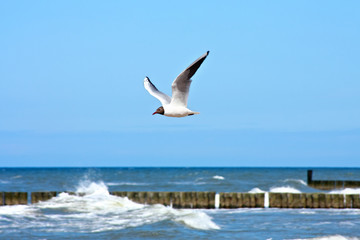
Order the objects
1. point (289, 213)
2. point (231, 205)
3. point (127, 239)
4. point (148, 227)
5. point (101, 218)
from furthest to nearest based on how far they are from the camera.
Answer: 1. point (231, 205)
2. point (289, 213)
3. point (101, 218)
4. point (148, 227)
5. point (127, 239)

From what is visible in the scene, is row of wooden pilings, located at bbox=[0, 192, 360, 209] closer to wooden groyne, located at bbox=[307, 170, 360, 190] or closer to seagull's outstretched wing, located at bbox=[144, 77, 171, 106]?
seagull's outstretched wing, located at bbox=[144, 77, 171, 106]

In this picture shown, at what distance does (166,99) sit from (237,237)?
785 centimetres

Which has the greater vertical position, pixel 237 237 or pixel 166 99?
pixel 166 99

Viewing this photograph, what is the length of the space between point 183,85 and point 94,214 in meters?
14.1

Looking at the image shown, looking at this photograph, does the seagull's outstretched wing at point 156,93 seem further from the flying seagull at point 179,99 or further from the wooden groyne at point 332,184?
the wooden groyne at point 332,184

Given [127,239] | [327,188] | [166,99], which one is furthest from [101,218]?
[327,188]

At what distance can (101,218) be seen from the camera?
67.3 feet

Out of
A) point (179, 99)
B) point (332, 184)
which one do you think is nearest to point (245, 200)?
point (179, 99)

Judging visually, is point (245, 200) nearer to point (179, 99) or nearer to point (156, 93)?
point (156, 93)

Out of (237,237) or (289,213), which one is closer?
(237,237)

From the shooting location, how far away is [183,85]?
8.66 meters

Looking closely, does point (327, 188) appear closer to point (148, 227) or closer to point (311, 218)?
point (311, 218)

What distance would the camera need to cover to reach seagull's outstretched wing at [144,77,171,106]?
9659 millimetres

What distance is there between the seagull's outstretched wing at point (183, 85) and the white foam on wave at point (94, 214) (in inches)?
382
